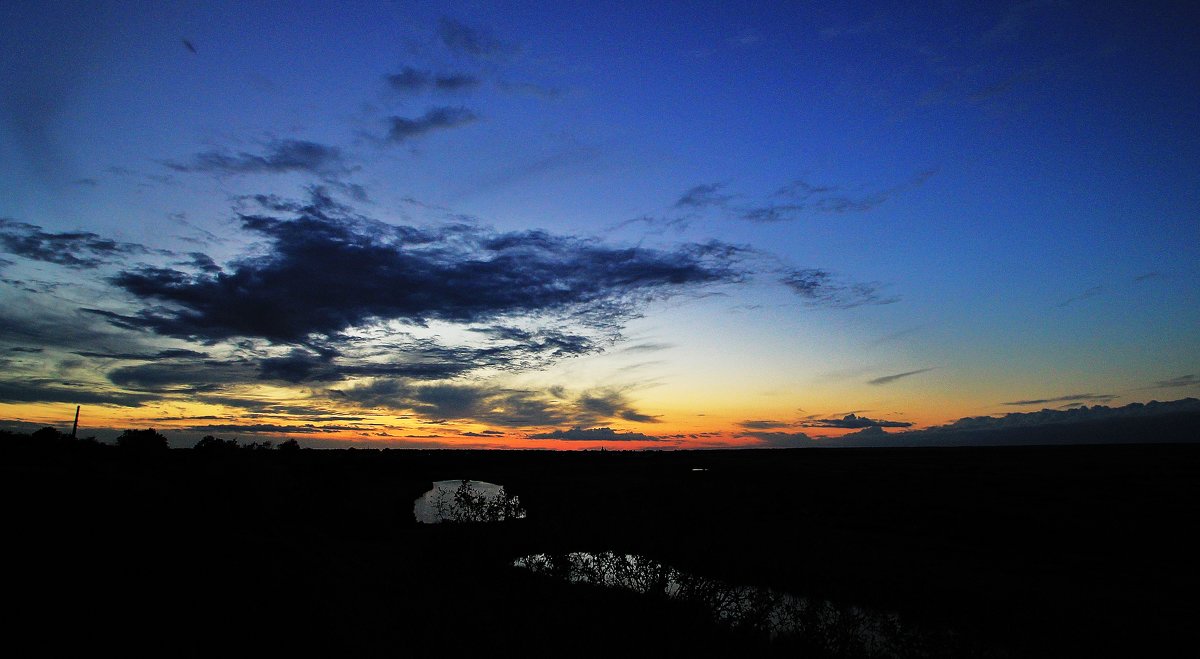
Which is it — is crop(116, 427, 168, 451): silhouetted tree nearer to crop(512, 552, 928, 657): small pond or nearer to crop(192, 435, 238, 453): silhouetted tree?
crop(192, 435, 238, 453): silhouetted tree

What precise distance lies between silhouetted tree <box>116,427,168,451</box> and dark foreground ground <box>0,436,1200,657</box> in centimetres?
2437

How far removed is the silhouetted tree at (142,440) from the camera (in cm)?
7562

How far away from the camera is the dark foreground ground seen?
16.9 meters

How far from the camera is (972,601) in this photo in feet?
85.6

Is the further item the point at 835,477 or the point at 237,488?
the point at 835,477

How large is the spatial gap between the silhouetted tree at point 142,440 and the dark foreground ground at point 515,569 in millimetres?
24373

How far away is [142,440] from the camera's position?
7862 centimetres

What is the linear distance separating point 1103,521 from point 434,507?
5809cm

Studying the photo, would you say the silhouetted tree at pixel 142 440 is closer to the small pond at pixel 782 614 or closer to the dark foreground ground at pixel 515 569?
the dark foreground ground at pixel 515 569

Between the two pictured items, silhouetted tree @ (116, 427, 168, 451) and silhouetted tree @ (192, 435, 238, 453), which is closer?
silhouetted tree @ (192, 435, 238, 453)

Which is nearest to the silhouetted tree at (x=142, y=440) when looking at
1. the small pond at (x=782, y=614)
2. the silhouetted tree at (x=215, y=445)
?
the silhouetted tree at (x=215, y=445)

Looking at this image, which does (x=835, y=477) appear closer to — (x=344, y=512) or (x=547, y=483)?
(x=547, y=483)

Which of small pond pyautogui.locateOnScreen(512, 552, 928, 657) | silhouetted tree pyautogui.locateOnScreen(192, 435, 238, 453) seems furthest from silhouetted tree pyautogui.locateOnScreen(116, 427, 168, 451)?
small pond pyautogui.locateOnScreen(512, 552, 928, 657)

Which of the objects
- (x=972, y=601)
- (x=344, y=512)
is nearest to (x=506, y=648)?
(x=972, y=601)
